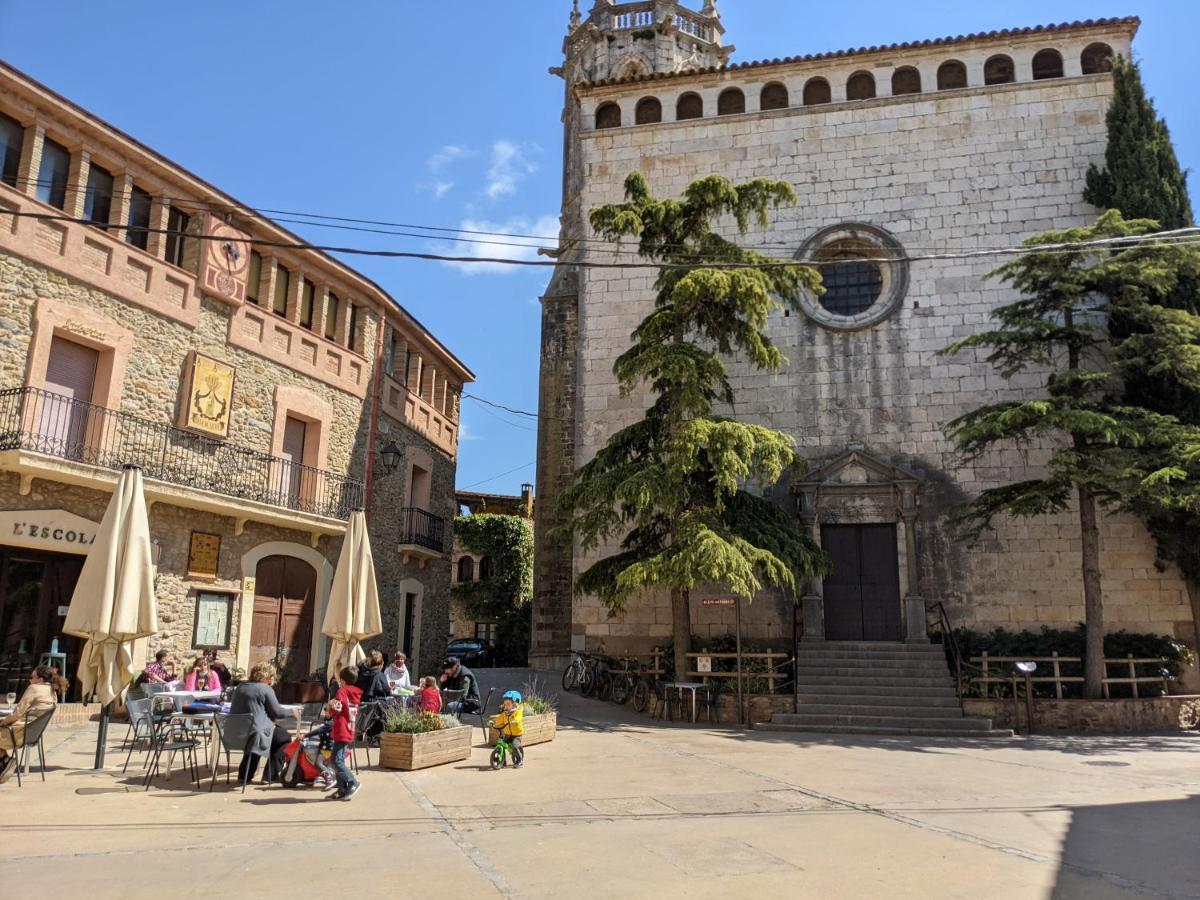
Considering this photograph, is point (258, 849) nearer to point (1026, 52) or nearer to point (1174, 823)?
point (1174, 823)

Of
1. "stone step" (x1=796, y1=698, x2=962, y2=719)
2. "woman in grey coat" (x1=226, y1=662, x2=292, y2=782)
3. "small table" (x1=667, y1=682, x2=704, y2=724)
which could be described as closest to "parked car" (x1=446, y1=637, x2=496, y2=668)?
"small table" (x1=667, y1=682, x2=704, y2=724)

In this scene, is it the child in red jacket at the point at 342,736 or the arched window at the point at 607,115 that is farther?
the arched window at the point at 607,115

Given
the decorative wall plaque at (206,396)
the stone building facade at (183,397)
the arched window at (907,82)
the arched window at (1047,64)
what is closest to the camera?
the stone building facade at (183,397)

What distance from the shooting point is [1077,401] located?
14359 mm

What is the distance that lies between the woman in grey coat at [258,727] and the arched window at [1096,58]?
20551 millimetres

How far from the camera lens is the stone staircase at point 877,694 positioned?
1346 centimetres

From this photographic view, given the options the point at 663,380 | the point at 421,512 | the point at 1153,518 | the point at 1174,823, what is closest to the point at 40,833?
the point at 1174,823

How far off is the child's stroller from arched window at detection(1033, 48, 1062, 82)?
2003 centimetres

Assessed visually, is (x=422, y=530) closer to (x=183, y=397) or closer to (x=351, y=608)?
(x=183, y=397)

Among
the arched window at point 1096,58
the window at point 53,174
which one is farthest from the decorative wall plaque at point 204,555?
the arched window at point 1096,58

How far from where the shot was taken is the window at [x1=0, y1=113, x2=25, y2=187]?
12.1 m

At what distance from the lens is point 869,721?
13664 mm

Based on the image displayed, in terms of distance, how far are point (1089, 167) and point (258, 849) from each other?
19.6m

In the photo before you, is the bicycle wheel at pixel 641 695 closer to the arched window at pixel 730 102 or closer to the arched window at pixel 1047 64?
the arched window at pixel 730 102
